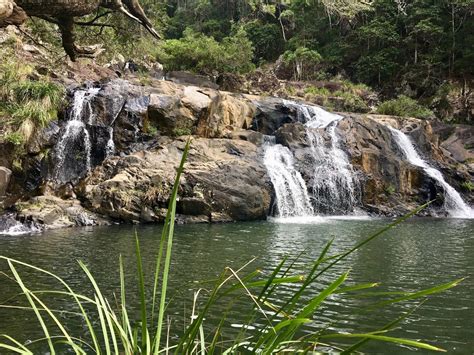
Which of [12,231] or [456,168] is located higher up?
[456,168]

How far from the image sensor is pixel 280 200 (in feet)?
60.4

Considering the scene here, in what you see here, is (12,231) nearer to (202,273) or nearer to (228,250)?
(228,250)

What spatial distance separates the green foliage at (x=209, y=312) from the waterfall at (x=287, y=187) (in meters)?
9.98

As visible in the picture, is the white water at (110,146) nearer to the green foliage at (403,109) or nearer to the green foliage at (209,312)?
the green foliage at (209,312)

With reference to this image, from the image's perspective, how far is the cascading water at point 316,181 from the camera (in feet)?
61.2

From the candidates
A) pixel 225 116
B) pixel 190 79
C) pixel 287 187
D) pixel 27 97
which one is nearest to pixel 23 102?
pixel 27 97

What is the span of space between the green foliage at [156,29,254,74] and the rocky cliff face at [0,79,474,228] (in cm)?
956

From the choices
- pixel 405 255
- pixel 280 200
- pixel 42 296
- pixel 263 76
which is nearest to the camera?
pixel 42 296

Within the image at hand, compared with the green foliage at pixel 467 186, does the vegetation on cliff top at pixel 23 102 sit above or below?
above

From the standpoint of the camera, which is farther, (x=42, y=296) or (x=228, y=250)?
(x=228, y=250)

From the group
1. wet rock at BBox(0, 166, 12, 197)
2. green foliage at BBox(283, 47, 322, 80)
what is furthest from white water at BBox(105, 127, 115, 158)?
green foliage at BBox(283, 47, 322, 80)

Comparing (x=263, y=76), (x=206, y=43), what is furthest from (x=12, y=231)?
(x=263, y=76)

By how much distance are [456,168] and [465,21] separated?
16162 mm

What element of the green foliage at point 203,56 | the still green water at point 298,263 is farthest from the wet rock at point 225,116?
the green foliage at point 203,56
